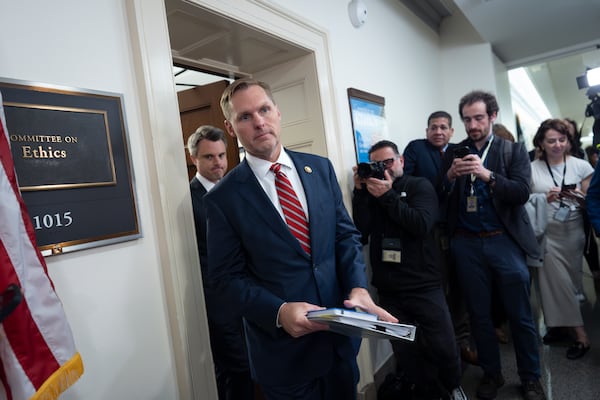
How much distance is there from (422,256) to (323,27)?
1.50 m

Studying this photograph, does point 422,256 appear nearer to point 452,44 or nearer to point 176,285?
point 176,285

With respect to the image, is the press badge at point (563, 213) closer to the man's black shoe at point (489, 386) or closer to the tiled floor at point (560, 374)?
the tiled floor at point (560, 374)

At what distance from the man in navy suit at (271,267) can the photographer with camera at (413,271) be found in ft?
2.54

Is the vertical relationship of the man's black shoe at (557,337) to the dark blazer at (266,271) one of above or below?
below

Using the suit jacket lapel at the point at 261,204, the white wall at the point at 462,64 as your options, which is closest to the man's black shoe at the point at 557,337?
the white wall at the point at 462,64

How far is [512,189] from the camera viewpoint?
201 cm

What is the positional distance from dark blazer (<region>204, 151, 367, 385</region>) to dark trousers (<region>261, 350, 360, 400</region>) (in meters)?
0.04

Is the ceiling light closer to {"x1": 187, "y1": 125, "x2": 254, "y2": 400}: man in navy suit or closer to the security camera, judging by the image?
the security camera

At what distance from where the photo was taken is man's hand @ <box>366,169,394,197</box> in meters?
2.01

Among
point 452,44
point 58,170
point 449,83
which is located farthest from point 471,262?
point 452,44

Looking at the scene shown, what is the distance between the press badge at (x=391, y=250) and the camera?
206 centimetres

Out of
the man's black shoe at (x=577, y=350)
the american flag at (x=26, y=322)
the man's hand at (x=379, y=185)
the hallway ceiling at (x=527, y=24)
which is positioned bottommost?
the man's black shoe at (x=577, y=350)

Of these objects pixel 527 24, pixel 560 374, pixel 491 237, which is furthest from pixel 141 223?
pixel 527 24

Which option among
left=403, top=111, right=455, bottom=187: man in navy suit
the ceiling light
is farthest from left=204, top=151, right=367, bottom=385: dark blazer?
the ceiling light
